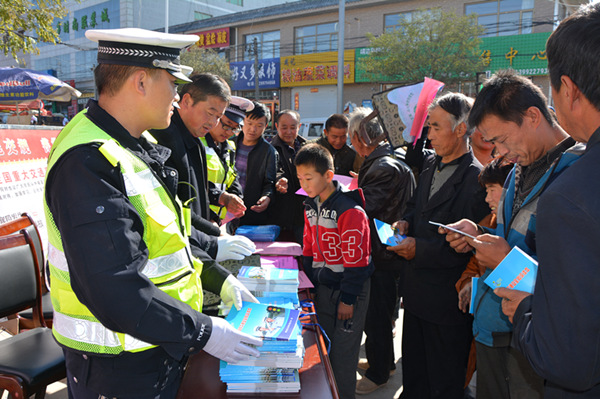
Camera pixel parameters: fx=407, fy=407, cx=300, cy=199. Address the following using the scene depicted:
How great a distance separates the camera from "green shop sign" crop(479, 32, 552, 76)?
15867mm

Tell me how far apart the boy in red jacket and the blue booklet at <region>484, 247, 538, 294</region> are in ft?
2.99

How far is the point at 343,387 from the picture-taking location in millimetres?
2127

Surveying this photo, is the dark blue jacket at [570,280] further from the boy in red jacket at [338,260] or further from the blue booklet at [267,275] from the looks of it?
the boy in red jacket at [338,260]

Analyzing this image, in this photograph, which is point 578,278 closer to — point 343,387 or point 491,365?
point 491,365

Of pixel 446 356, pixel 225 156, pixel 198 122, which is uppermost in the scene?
pixel 198 122

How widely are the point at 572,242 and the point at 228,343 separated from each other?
89 cm

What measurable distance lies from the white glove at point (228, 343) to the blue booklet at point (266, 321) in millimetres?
70

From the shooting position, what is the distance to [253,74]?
874 inches

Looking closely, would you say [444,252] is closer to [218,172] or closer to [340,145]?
[218,172]

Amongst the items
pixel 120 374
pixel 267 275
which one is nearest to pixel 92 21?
pixel 267 275

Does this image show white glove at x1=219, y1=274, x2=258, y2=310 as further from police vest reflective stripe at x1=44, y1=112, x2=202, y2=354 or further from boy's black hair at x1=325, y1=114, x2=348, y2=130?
boy's black hair at x1=325, y1=114, x2=348, y2=130

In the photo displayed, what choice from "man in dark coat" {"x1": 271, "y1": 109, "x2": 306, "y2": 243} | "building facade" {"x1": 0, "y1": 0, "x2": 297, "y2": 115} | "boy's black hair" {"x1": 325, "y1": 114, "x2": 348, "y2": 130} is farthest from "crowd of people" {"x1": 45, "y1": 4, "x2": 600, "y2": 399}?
"building facade" {"x1": 0, "y1": 0, "x2": 297, "y2": 115}

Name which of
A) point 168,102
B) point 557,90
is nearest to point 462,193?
point 557,90

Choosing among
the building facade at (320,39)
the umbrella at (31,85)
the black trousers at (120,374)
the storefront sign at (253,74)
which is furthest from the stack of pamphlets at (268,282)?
the storefront sign at (253,74)
